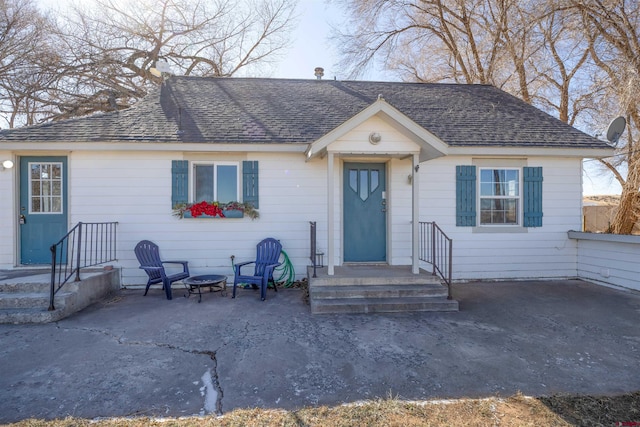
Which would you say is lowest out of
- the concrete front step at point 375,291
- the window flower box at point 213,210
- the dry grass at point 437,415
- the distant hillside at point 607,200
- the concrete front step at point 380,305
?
the dry grass at point 437,415

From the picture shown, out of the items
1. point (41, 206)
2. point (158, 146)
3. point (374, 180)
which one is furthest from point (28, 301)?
point (374, 180)

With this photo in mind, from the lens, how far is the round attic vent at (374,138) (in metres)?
5.22

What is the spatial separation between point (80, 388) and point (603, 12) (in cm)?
1335

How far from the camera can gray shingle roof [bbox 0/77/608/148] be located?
6188mm

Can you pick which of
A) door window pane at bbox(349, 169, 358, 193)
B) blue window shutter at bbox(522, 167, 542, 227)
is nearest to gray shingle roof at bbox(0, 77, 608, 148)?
blue window shutter at bbox(522, 167, 542, 227)

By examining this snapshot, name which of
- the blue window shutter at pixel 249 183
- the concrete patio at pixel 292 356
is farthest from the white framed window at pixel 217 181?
the concrete patio at pixel 292 356

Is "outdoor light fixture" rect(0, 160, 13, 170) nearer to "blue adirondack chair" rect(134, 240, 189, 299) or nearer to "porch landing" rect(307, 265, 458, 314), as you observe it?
"blue adirondack chair" rect(134, 240, 189, 299)

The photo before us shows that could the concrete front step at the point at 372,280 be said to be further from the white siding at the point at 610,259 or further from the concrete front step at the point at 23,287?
the concrete front step at the point at 23,287

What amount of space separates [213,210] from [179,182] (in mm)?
849

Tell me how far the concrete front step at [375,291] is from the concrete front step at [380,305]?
0.25 ft

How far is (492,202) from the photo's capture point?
679 cm

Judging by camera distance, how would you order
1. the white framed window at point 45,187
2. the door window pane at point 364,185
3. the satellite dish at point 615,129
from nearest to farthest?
the white framed window at point 45,187
the door window pane at point 364,185
the satellite dish at point 615,129

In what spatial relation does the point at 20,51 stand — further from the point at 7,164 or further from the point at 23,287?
the point at 23,287

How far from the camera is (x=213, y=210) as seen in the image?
20.1 feet
